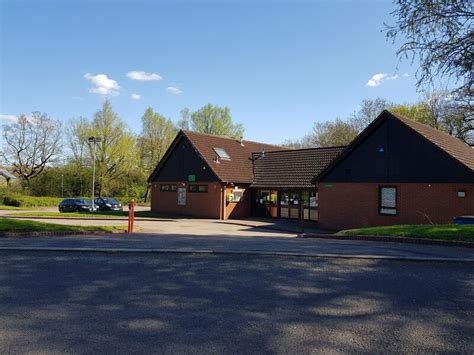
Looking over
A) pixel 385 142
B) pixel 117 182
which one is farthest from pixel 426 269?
pixel 117 182

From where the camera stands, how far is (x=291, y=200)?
3123 centimetres

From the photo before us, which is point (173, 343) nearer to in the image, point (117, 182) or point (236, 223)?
point (236, 223)

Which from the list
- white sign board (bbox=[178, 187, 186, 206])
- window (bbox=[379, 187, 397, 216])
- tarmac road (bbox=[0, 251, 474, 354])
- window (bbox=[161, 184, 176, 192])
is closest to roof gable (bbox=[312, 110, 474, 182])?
window (bbox=[379, 187, 397, 216])

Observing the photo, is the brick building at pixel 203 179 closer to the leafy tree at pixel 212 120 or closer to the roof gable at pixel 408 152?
the roof gable at pixel 408 152

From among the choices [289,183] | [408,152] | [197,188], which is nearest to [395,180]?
[408,152]

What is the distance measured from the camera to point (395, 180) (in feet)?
75.4

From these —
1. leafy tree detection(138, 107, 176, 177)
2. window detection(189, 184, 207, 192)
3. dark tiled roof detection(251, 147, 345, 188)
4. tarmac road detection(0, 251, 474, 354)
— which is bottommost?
tarmac road detection(0, 251, 474, 354)

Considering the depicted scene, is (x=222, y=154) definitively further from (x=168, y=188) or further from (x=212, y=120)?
(x=212, y=120)

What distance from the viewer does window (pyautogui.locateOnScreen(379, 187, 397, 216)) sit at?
2312 cm

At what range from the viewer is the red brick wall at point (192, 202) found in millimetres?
31844

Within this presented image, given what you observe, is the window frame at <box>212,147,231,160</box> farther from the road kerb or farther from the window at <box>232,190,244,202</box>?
the road kerb

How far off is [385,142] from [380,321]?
64.8 feet

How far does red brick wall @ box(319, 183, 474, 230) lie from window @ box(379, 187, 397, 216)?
0.21 m

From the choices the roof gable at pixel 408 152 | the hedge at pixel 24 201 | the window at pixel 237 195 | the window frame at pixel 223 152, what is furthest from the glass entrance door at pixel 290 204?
the hedge at pixel 24 201
